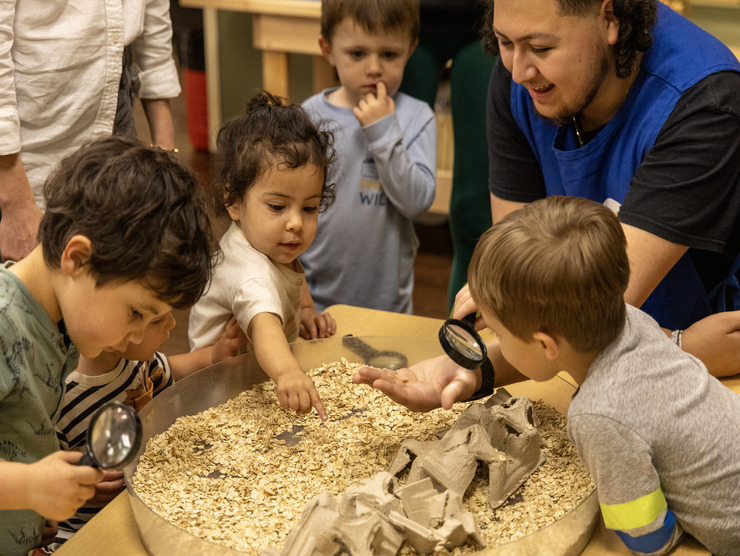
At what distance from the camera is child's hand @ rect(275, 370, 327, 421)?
1.18 m

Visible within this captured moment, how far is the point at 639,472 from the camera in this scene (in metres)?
0.90

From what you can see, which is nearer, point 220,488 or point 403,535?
point 403,535

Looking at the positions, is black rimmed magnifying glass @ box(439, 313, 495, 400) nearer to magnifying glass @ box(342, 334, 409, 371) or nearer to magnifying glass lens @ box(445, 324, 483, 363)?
magnifying glass lens @ box(445, 324, 483, 363)

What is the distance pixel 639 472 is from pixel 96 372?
32.9 inches

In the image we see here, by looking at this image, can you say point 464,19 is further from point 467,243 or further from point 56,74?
point 56,74

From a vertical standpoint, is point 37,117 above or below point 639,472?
above

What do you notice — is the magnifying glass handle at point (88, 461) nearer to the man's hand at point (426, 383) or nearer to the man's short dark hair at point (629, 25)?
the man's hand at point (426, 383)

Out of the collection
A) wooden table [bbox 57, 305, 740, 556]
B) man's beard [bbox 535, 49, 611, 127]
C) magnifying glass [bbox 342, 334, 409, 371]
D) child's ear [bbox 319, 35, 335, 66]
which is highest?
man's beard [bbox 535, 49, 611, 127]

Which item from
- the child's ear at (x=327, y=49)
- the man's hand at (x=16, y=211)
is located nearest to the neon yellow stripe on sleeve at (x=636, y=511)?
the man's hand at (x=16, y=211)

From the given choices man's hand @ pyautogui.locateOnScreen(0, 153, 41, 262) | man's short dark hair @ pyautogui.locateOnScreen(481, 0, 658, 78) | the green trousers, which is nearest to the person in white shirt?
man's hand @ pyautogui.locateOnScreen(0, 153, 41, 262)

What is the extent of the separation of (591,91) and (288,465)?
0.80 metres

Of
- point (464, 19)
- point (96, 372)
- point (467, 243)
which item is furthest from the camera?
point (467, 243)

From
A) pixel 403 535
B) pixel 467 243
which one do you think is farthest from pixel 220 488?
pixel 467 243

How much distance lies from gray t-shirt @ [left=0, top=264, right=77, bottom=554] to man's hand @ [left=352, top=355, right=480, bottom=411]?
425mm
